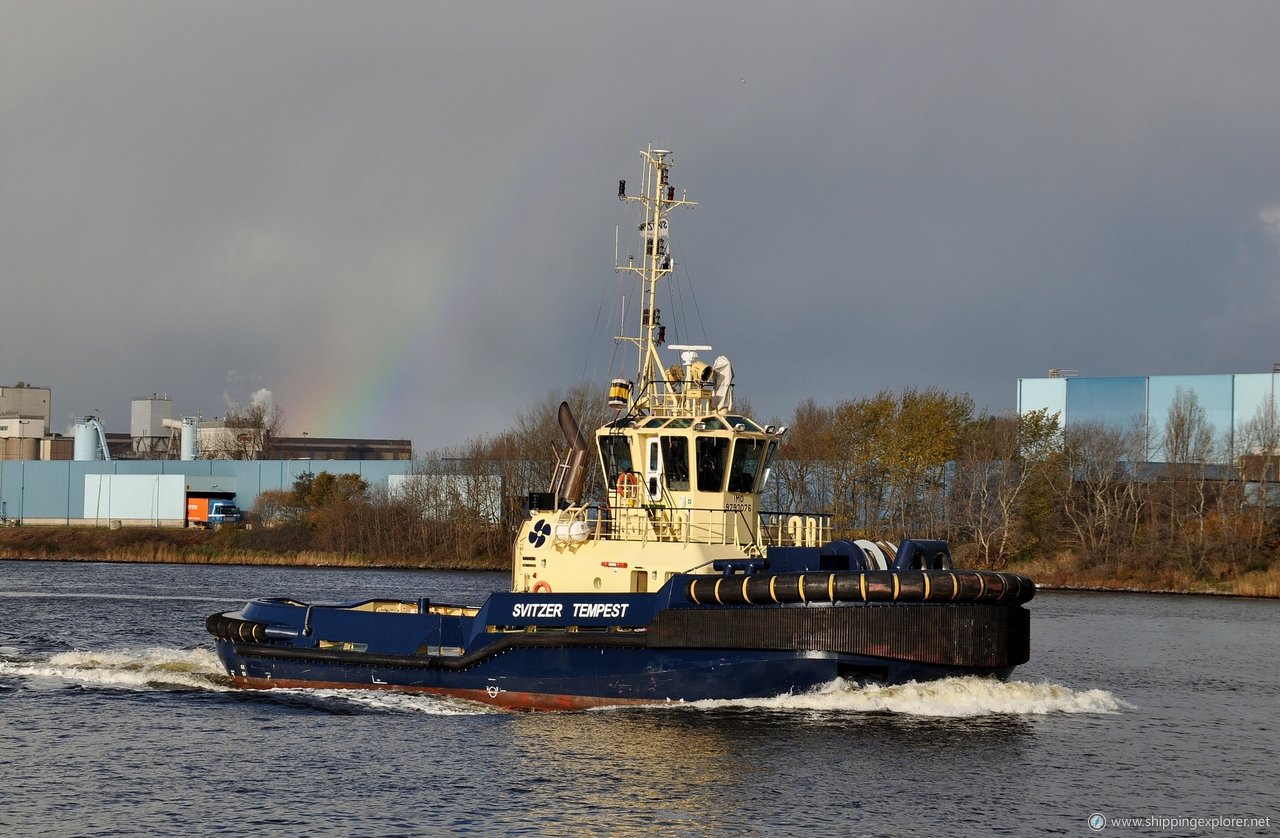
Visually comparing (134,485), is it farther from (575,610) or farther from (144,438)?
(575,610)

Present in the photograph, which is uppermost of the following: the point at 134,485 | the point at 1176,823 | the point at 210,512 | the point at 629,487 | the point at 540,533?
the point at 134,485

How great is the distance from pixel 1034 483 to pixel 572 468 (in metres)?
38.4

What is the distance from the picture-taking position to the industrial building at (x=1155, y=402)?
55938 mm

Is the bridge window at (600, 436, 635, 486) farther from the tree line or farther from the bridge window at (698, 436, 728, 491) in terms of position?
the tree line

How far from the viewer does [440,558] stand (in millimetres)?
62750

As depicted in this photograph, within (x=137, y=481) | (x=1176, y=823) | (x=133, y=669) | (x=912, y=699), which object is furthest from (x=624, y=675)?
(x=137, y=481)

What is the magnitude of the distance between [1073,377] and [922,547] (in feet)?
149

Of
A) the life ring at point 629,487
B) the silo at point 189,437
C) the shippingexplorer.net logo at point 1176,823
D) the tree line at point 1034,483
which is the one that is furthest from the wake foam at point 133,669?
the silo at point 189,437

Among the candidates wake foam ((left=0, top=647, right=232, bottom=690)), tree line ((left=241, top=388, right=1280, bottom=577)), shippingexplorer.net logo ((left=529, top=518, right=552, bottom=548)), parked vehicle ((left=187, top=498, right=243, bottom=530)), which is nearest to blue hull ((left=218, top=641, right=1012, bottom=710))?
shippingexplorer.net logo ((left=529, top=518, right=552, bottom=548))

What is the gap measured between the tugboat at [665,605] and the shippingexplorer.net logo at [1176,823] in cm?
330

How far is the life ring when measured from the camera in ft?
62.0

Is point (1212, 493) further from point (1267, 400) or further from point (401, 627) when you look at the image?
point (401, 627)

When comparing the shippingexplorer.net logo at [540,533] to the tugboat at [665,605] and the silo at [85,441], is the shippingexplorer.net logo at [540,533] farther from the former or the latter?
the silo at [85,441]

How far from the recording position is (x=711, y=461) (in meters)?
18.8
